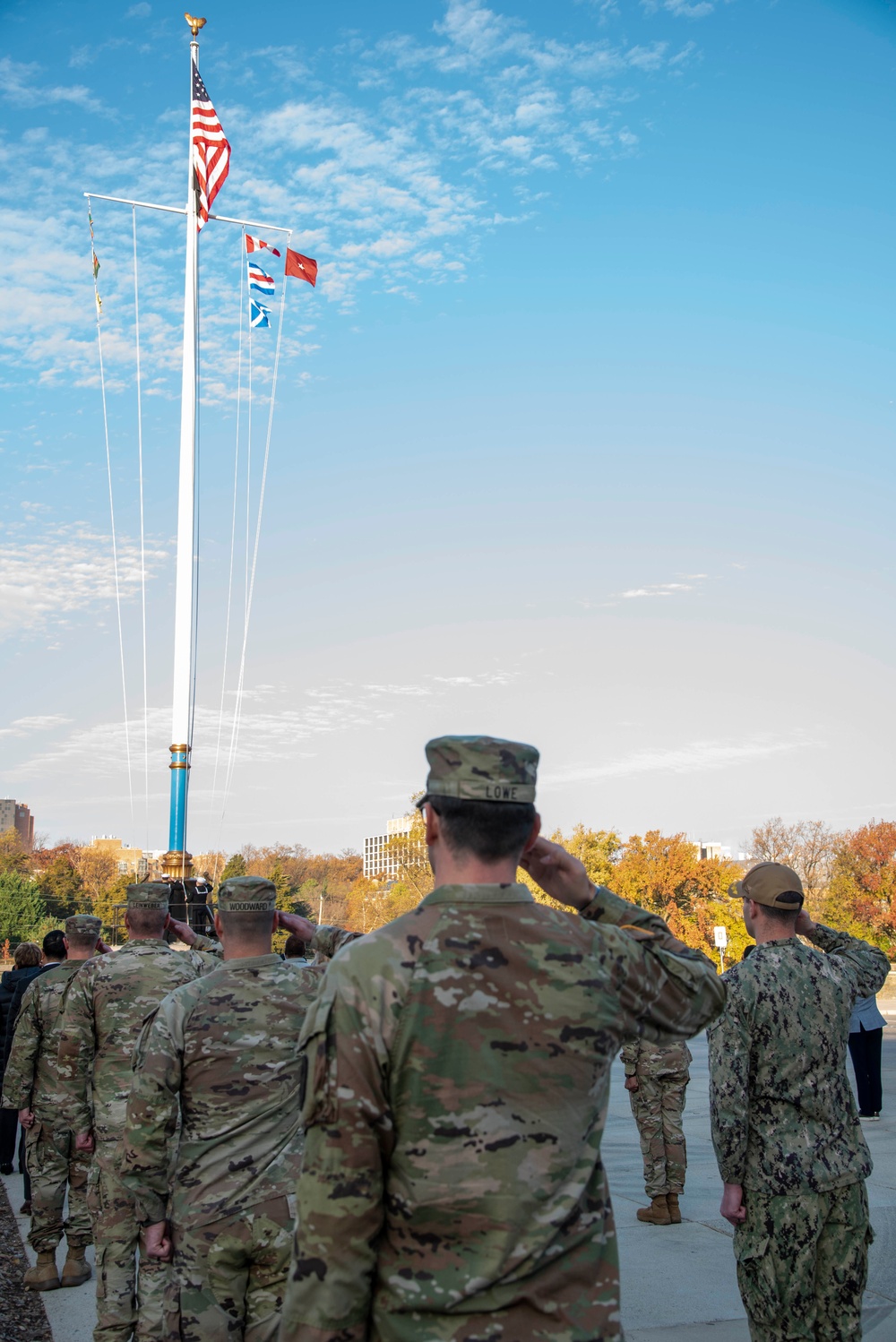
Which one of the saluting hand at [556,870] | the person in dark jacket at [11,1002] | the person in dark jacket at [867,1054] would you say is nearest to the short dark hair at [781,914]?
the saluting hand at [556,870]

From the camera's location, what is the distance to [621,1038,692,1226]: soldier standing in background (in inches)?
320

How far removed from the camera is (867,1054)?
1191 cm

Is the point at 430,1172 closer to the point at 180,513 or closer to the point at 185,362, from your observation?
the point at 180,513

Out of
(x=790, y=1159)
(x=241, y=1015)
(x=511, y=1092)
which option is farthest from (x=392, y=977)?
(x=790, y=1159)

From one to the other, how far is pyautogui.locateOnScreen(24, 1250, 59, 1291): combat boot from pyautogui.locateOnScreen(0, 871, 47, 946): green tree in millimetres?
64394

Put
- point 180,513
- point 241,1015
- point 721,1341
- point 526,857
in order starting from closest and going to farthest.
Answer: point 526,857 < point 241,1015 < point 721,1341 < point 180,513

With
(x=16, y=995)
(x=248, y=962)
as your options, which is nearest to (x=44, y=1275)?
(x=16, y=995)

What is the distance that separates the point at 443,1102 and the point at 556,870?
1.93 ft

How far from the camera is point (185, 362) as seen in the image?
20719mm

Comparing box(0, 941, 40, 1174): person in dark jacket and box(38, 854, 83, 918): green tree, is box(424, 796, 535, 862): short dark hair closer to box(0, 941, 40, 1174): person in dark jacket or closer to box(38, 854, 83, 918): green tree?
box(0, 941, 40, 1174): person in dark jacket

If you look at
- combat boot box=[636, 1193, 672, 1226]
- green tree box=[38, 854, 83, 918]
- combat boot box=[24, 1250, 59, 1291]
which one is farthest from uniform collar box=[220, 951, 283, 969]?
green tree box=[38, 854, 83, 918]

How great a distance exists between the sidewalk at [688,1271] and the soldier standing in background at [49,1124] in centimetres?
26

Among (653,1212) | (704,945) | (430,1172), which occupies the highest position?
(430,1172)

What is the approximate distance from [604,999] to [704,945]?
210 feet
